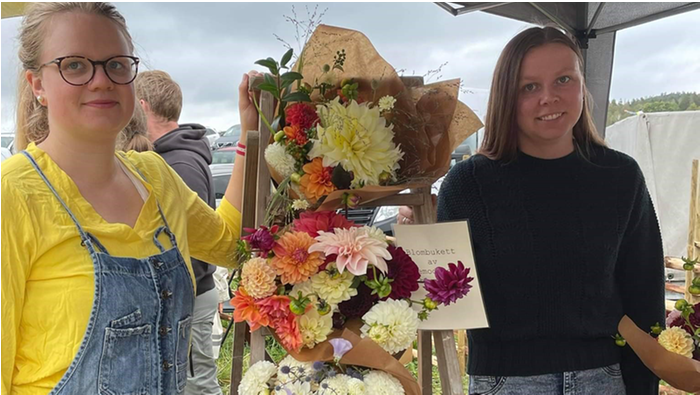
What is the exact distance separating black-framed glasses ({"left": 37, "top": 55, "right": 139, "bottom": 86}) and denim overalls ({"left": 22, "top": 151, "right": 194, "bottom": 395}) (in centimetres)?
17

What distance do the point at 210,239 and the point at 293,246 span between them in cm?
37

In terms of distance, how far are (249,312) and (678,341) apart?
0.92 m

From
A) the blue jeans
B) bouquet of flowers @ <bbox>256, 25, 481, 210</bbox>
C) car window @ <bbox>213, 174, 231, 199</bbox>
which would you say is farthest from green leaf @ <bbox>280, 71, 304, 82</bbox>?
car window @ <bbox>213, 174, 231, 199</bbox>

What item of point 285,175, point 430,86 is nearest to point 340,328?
point 285,175

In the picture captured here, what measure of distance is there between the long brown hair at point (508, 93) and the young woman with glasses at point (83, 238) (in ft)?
2.68

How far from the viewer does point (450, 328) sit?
1.16 meters

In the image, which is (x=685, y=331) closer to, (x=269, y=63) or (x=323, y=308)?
(x=323, y=308)

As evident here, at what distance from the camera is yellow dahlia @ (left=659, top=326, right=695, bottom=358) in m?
1.21

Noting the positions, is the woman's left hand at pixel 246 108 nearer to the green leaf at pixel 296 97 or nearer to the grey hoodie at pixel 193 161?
the green leaf at pixel 296 97

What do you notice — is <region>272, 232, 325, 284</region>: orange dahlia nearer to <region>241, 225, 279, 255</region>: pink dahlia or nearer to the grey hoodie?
<region>241, 225, 279, 255</region>: pink dahlia

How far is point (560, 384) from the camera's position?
1.36m

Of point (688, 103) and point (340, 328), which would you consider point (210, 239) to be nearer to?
point (340, 328)

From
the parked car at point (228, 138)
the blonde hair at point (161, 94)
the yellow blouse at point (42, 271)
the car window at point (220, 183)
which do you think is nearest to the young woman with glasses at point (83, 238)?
the yellow blouse at point (42, 271)

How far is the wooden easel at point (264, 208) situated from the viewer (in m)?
1.17
